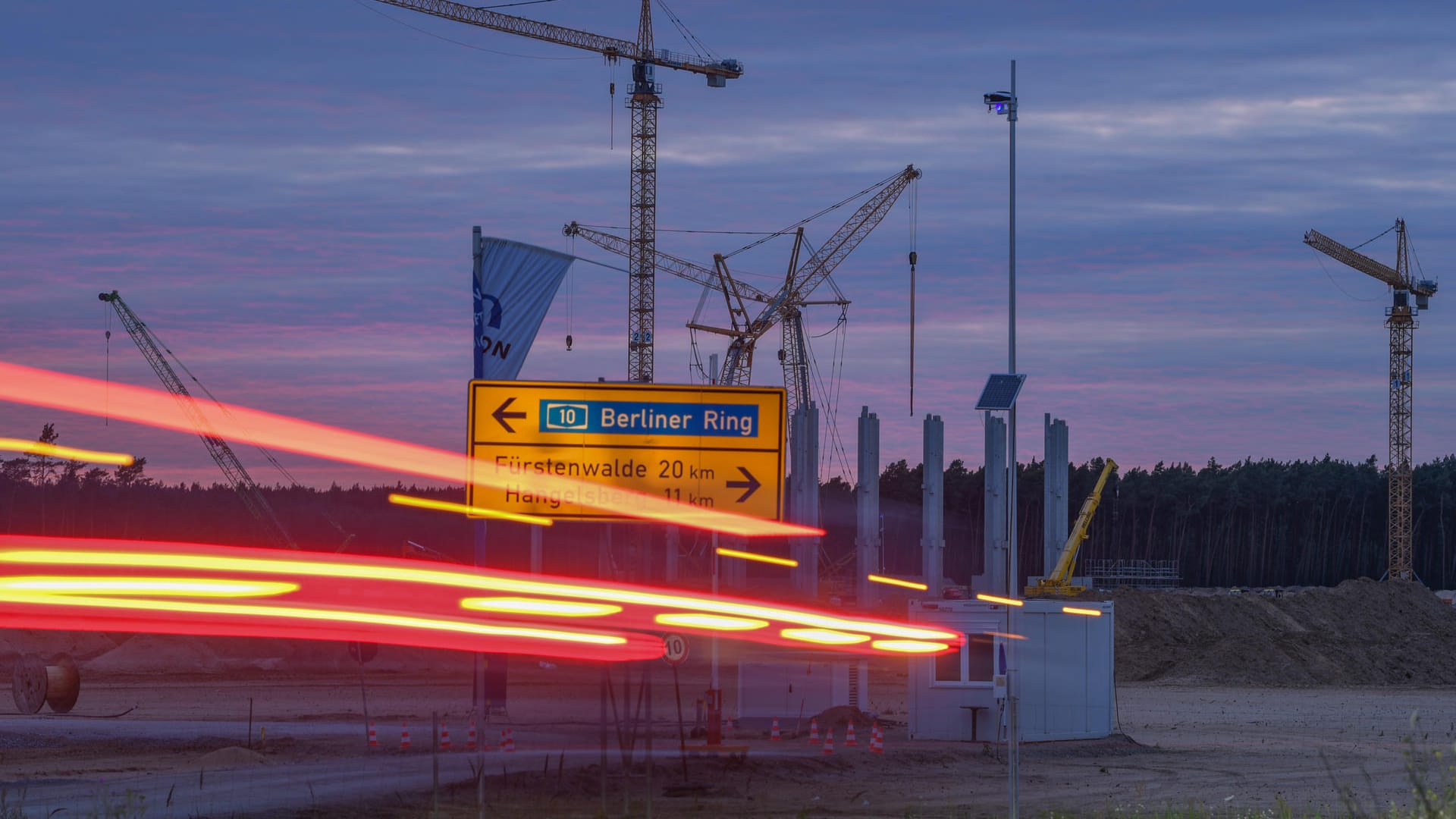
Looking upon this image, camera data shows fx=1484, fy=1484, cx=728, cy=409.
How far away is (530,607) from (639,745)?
40.0ft

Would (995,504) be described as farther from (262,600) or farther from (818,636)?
(262,600)

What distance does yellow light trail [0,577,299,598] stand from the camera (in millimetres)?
13664

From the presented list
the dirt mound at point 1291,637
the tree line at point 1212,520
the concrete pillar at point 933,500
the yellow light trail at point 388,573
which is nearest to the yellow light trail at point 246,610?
the yellow light trail at point 388,573

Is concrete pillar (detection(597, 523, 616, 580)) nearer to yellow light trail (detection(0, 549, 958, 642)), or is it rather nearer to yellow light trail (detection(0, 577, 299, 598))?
yellow light trail (detection(0, 549, 958, 642))

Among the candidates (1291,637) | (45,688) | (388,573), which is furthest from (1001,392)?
(1291,637)

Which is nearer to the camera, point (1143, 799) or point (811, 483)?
point (1143, 799)

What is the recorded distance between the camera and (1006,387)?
28609 mm

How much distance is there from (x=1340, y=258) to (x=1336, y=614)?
49.9 metres

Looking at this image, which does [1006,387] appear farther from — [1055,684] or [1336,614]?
[1336,614]

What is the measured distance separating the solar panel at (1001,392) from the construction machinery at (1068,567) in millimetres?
22445

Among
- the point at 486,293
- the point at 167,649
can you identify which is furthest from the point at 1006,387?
the point at 167,649

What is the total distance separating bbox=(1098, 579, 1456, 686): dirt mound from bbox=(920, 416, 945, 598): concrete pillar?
20941 millimetres

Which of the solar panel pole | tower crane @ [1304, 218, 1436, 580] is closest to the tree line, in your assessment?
tower crane @ [1304, 218, 1436, 580]

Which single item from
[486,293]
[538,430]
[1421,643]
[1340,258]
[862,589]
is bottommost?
[1421,643]
